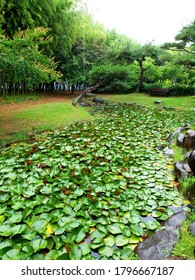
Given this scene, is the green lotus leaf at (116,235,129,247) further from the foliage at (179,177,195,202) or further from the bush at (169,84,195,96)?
the bush at (169,84,195,96)

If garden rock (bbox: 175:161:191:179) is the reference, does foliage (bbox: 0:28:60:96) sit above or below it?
above

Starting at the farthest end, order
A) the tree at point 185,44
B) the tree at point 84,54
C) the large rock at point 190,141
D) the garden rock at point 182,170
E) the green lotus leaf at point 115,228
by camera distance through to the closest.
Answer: the tree at point 84,54 < the tree at point 185,44 < the large rock at point 190,141 < the garden rock at point 182,170 < the green lotus leaf at point 115,228

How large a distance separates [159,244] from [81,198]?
1182 mm

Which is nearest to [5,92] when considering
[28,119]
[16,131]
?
[28,119]

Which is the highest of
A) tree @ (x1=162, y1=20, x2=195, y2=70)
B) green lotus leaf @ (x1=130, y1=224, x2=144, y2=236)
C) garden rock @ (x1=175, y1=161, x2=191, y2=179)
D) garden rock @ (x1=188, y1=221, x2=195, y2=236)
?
tree @ (x1=162, y1=20, x2=195, y2=70)

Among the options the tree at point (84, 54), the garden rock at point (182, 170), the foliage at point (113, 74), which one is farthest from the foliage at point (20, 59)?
the tree at point (84, 54)

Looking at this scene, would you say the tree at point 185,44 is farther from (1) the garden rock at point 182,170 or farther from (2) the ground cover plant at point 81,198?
(1) the garden rock at point 182,170

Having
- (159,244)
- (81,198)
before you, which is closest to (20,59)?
(81,198)

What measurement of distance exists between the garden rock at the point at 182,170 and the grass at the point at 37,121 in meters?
3.95

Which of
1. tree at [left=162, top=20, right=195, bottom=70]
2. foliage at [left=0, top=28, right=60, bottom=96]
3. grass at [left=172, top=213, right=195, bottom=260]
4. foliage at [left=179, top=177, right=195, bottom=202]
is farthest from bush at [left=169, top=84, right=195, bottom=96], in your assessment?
grass at [left=172, top=213, right=195, bottom=260]

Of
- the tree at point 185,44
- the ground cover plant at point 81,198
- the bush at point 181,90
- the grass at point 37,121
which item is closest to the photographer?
the ground cover plant at point 81,198

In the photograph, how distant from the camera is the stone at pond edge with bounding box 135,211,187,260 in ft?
6.50

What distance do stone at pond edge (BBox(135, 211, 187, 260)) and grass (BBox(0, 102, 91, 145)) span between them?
436 centimetres

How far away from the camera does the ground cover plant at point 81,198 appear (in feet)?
6.89
